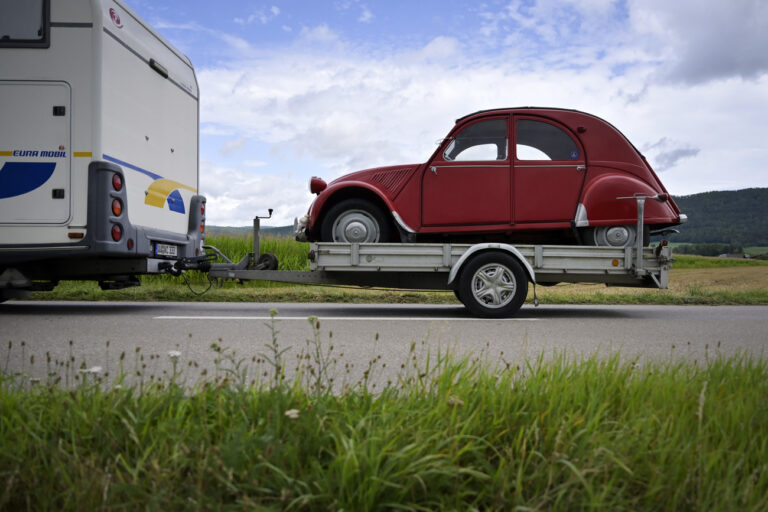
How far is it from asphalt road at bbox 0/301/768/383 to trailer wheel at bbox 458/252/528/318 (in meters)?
0.26

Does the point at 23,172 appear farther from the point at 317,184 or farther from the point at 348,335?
the point at 348,335

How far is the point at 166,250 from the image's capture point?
7672 millimetres

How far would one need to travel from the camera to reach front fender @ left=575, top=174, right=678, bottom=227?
275 inches

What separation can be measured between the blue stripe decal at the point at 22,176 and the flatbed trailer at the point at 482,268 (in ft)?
8.56

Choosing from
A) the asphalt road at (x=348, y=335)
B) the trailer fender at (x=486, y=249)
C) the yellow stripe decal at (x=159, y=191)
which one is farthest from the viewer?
the yellow stripe decal at (x=159, y=191)

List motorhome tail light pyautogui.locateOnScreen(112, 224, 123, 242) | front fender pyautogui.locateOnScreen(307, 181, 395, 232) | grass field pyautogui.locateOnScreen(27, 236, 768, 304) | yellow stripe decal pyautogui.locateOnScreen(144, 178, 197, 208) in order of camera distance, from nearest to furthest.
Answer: motorhome tail light pyautogui.locateOnScreen(112, 224, 123, 242), front fender pyautogui.locateOnScreen(307, 181, 395, 232), yellow stripe decal pyautogui.locateOnScreen(144, 178, 197, 208), grass field pyautogui.locateOnScreen(27, 236, 768, 304)

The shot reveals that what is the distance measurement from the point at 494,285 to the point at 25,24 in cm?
629

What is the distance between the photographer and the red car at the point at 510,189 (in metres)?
7.11

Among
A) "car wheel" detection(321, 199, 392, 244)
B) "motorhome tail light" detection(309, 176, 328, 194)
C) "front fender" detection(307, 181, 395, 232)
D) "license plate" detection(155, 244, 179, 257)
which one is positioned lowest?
"license plate" detection(155, 244, 179, 257)

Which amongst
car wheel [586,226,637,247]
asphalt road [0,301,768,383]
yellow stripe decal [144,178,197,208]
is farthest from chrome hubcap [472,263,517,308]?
yellow stripe decal [144,178,197,208]

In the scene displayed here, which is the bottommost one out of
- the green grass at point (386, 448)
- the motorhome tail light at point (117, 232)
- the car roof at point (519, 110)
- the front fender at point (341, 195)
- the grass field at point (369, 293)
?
the green grass at point (386, 448)

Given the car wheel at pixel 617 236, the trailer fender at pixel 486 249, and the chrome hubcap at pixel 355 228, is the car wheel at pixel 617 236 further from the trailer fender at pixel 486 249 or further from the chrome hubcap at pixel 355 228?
the chrome hubcap at pixel 355 228

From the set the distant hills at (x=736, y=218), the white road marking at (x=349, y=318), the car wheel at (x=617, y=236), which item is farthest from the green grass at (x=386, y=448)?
the distant hills at (x=736, y=218)

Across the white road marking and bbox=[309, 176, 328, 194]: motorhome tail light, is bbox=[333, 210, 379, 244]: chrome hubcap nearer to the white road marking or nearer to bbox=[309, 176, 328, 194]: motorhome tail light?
bbox=[309, 176, 328, 194]: motorhome tail light
